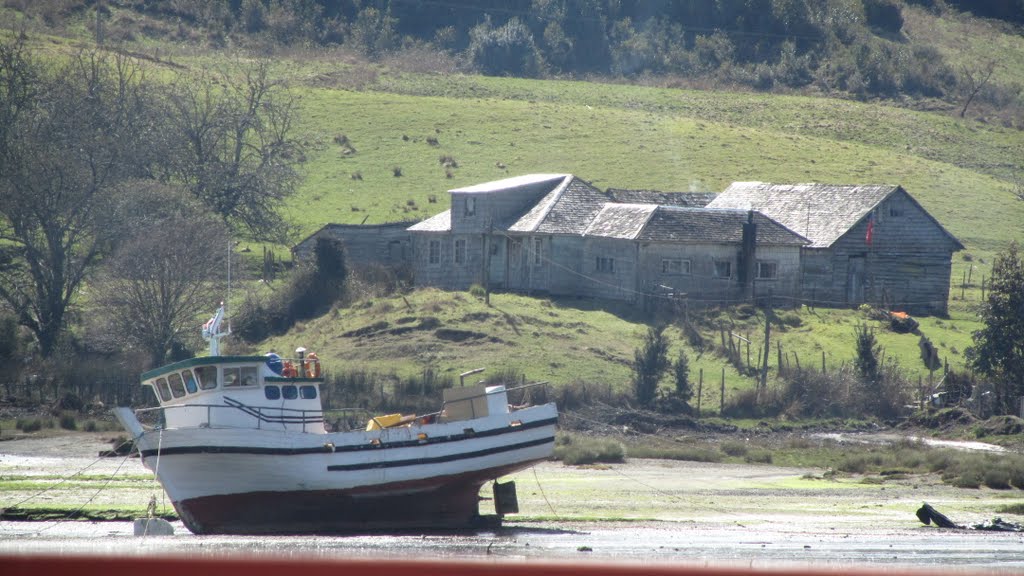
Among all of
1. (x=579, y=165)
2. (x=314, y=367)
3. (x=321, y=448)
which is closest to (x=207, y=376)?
(x=314, y=367)

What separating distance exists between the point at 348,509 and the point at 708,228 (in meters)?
30.8

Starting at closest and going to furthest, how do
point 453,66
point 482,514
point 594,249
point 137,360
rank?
point 482,514, point 137,360, point 594,249, point 453,66

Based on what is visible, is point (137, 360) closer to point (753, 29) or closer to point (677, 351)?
point (677, 351)

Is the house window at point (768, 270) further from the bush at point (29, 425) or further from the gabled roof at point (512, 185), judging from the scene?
the bush at point (29, 425)

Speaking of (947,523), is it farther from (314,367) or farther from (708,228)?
(708,228)

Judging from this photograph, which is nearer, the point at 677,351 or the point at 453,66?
the point at 677,351

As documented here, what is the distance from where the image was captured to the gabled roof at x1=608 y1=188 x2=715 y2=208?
60094mm

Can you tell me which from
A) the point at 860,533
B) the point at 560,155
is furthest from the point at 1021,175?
the point at 860,533

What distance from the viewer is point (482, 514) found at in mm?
27922

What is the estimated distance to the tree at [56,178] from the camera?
159ft

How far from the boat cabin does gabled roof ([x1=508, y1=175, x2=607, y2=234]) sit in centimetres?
2912

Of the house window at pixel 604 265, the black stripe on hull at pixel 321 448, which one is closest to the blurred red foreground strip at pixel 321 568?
the black stripe on hull at pixel 321 448

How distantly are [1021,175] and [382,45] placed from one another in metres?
55.9

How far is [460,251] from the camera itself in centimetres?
5697
